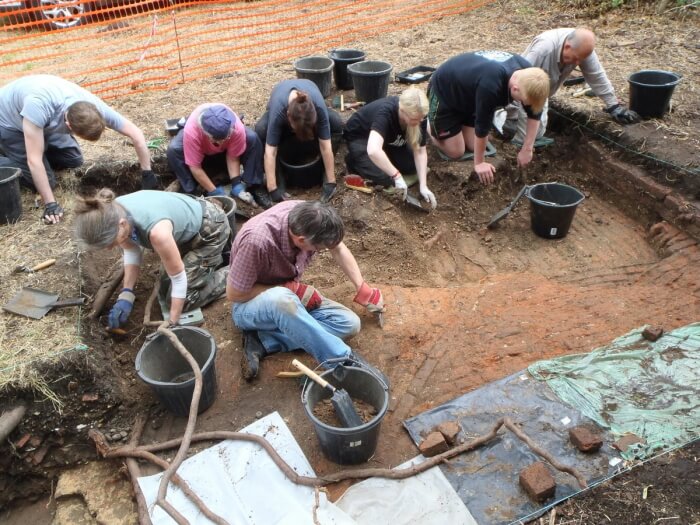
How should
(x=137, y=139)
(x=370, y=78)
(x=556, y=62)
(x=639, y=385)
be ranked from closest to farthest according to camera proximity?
(x=639, y=385) < (x=137, y=139) < (x=556, y=62) < (x=370, y=78)

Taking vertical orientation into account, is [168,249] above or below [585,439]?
above

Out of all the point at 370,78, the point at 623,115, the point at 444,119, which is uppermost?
the point at 370,78

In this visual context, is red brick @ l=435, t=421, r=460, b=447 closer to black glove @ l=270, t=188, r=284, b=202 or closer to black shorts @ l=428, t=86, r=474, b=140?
black glove @ l=270, t=188, r=284, b=202

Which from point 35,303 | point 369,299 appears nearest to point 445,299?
point 369,299

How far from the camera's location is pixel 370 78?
Answer: 20.4ft

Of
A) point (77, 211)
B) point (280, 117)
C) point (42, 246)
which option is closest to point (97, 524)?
point (77, 211)

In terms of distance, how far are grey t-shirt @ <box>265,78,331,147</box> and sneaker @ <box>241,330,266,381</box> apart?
2154mm

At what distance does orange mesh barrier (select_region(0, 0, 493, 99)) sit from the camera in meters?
7.80

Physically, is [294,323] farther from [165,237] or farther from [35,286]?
[35,286]

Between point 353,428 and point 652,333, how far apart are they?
2.22 metres

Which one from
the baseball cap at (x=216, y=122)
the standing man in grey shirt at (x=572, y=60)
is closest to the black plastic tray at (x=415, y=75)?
the standing man in grey shirt at (x=572, y=60)

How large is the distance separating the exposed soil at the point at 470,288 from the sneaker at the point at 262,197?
0.53 ft

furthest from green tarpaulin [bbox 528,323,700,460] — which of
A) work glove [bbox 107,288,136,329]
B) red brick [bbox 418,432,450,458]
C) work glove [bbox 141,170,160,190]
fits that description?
work glove [bbox 141,170,160,190]

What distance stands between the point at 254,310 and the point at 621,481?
2328mm
